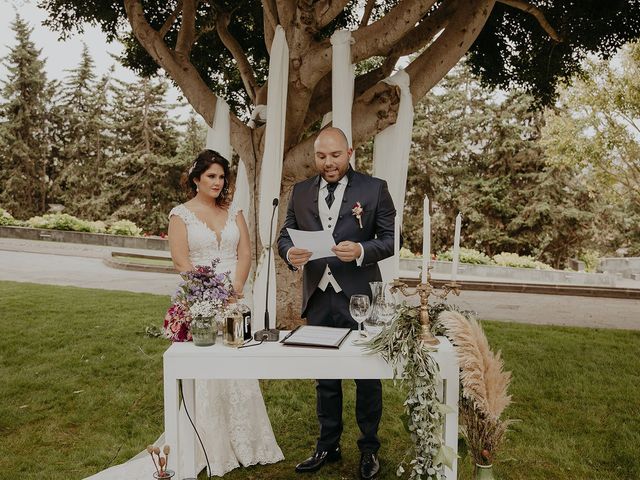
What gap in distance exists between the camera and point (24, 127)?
1201 inches

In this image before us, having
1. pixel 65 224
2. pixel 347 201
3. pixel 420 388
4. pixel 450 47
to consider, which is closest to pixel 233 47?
pixel 450 47

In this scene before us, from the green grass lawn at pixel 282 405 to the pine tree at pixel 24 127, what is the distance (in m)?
26.1

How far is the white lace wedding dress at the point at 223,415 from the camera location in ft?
10.8

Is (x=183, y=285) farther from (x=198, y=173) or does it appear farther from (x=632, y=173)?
Answer: (x=632, y=173)

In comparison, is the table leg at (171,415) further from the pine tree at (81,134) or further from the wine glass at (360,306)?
the pine tree at (81,134)

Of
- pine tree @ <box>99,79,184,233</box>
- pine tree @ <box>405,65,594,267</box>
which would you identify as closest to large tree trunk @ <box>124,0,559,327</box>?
pine tree @ <box>405,65,594,267</box>

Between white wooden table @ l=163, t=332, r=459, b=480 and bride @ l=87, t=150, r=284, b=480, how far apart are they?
860 millimetres

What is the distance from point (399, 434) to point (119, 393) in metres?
2.56

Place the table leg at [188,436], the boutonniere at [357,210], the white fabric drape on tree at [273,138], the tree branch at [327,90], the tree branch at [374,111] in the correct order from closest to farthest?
the table leg at [188,436] < the boutonniere at [357,210] < the white fabric drape on tree at [273,138] < the tree branch at [374,111] < the tree branch at [327,90]

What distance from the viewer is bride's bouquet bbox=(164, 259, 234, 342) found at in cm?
246

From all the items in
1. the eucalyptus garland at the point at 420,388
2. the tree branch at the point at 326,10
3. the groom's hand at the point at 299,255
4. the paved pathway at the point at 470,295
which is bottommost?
the paved pathway at the point at 470,295

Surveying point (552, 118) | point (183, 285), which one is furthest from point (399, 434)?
point (552, 118)

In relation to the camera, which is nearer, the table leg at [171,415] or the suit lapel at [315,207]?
the table leg at [171,415]

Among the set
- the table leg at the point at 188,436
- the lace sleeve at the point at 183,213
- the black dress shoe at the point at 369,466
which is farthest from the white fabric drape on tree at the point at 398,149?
the table leg at the point at 188,436
